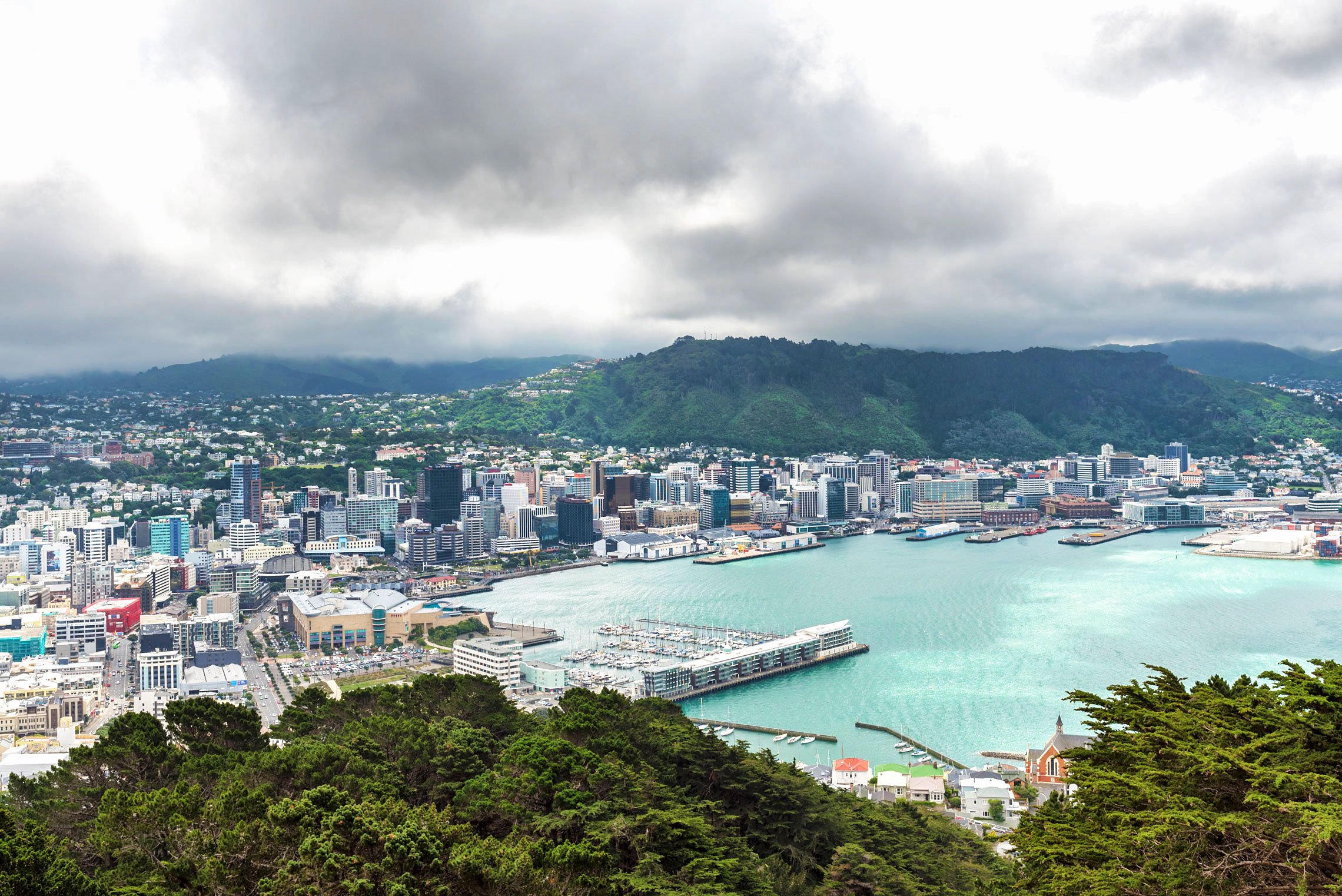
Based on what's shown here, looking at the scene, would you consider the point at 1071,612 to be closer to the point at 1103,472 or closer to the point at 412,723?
the point at 412,723

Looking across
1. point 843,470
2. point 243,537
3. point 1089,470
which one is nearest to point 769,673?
point 243,537

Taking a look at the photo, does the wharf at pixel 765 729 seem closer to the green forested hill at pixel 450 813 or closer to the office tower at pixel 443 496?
the green forested hill at pixel 450 813

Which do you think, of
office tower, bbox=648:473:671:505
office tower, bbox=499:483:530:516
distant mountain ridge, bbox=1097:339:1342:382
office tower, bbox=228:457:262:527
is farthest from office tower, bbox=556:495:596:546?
distant mountain ridge, bbox=1097:339:1342:382

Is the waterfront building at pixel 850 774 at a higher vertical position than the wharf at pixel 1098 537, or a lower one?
lower

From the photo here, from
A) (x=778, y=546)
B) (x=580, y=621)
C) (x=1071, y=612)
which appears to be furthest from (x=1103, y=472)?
(x=580, y=621)

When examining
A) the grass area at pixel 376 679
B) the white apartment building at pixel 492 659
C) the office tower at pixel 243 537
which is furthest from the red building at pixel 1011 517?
the grass area at pixel 376 679

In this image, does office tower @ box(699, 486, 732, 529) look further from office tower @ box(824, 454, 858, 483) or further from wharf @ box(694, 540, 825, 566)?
office tower @ box(824, 454, 858, 483)
